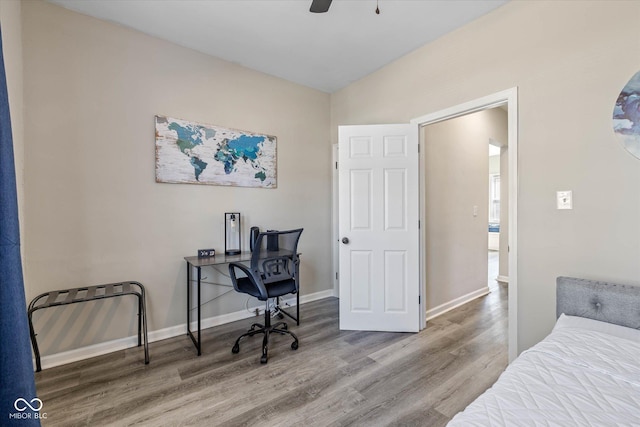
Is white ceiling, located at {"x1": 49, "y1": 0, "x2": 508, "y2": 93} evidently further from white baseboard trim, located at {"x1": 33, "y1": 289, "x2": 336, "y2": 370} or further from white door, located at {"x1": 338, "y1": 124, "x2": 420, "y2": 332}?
white baseboard trim, located at {"x1": 33, "y1": 289, "x2": 336, "y2": 370}

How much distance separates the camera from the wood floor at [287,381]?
1.68 meters

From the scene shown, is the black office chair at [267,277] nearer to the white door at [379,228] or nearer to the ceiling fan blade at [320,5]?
the white door at [379,228]

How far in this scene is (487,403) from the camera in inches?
37.0

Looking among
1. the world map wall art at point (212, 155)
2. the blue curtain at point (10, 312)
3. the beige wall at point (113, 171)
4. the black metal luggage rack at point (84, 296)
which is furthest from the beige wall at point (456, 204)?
the blue curtain at point (10, 312)

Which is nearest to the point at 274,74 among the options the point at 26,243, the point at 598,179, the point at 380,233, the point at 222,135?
the point at 222,135

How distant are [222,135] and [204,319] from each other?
6.43ft

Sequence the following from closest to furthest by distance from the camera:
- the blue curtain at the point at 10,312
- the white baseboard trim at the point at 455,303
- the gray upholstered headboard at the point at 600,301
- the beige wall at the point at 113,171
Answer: the blue curtain at the point at 10,312
the gray upholstered headboard at the point at 600,301
the beige wall at the point at 113,171
the white baseboard trim at the point at 455,303

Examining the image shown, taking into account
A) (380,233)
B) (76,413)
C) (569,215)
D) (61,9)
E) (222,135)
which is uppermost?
(61,9)

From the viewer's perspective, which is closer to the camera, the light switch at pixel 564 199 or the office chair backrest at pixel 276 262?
the light switch at pixel 564 199

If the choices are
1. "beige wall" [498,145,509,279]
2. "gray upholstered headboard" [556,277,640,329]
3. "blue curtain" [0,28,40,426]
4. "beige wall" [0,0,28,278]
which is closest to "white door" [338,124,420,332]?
"gray upholstered headboard" [556,277,640,329]

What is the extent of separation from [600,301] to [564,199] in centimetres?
67

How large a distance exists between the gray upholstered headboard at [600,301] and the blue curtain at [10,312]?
2512 millimetres

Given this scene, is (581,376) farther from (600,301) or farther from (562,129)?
(562,129)

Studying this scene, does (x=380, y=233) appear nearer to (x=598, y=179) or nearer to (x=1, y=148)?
(x=598, y=179)
